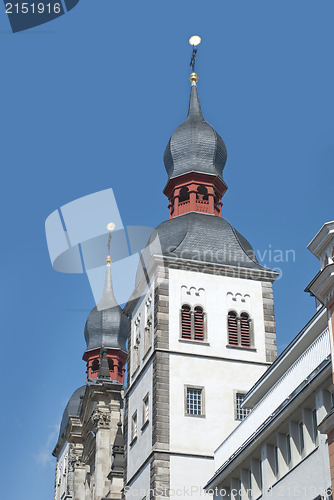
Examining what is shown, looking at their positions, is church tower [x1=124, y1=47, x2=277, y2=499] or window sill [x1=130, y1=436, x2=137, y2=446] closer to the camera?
church tower [x1=124, y1=47, x2=277, y2=499]

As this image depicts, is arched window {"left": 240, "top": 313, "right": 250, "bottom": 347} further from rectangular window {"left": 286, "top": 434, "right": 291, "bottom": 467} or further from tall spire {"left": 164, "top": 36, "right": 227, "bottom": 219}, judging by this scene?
rectangular window {"left": 286, "top": 434, "right": 291, "bottom": 467}

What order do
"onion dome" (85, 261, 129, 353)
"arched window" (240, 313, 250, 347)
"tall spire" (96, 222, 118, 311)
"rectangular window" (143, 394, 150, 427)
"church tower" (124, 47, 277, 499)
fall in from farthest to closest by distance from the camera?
"tall spire" (96, 222, 118, 311), "onion dome" (85, 261, 129, 353), "arched window" (240, 313, 250, 347), "rectangular window" (143, 394, 150, 427), "church tower" (124, 47, 277, 499)

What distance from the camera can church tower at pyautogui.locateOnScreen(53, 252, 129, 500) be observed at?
54188mm

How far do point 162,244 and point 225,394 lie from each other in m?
8.40

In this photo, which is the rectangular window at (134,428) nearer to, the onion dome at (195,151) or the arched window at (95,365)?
the onion dome at (195,151)

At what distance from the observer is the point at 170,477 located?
38.7 m

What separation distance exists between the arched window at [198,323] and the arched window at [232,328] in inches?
49.6

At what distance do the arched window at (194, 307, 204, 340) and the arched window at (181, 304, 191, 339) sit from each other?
284mm

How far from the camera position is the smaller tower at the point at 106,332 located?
234 feet

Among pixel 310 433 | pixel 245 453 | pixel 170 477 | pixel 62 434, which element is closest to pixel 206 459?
pixel 170 477

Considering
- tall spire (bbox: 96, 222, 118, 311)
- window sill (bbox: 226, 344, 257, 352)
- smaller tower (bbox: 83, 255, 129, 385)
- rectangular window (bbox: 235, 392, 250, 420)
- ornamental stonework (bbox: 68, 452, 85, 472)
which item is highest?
tall spire (bbox: 96, 222, 118, 311)

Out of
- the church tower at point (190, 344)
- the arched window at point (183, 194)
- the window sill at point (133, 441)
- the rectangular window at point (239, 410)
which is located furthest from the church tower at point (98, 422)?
the arched window at point (183, 194)

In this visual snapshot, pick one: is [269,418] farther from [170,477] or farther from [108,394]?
[108,394]

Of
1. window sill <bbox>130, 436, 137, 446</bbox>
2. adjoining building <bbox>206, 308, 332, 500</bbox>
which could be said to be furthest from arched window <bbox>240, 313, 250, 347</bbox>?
adjoining building <bbox>206, 308, 332, 500</bbox>
